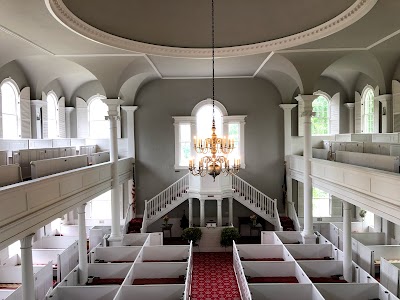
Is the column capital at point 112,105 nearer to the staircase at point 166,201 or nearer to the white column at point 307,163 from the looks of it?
the staircase at point 166,201

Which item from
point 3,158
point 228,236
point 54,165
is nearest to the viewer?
point 3,158

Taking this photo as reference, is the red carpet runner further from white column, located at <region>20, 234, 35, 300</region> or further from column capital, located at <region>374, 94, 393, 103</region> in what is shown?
column capital, located at <region>374, 94, 393, 103</region>

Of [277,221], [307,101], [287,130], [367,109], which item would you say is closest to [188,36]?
[307,101]

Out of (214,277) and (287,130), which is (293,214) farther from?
(214,277)

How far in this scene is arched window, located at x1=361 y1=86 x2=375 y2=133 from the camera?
17870 mm

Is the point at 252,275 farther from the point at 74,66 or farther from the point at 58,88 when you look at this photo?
the point at 58,88

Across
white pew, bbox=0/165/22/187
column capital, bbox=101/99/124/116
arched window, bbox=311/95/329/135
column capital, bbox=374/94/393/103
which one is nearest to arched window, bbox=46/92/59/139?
column capital, bbox=101/99/124/116

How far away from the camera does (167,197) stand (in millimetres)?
18922

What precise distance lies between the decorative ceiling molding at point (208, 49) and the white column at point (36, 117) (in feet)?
20.8

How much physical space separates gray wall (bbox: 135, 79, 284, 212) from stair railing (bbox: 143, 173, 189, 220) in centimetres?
98

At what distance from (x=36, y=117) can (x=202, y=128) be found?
334 inches

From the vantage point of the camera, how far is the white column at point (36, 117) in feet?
52.5

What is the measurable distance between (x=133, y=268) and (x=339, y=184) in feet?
24.1

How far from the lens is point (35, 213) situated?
27.2 feet
